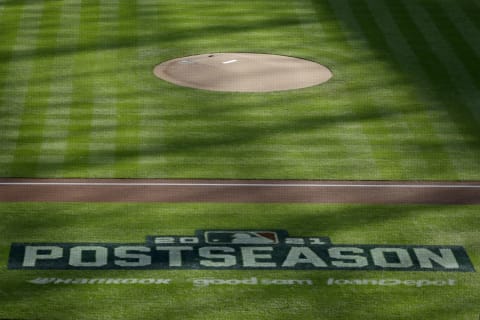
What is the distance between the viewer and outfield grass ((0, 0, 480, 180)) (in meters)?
20.2

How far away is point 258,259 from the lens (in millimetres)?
16047

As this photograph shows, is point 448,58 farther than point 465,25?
No

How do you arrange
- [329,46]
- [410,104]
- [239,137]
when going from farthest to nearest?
[329,46]
[410,104]
[239,137]

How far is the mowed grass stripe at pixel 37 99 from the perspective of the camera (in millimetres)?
20031

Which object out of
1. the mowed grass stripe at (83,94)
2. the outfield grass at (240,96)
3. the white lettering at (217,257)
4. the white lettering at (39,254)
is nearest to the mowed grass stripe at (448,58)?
the outfield grass at (240,96)

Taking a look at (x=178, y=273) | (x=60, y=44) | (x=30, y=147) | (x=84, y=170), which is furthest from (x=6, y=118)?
(x=178, y=273)

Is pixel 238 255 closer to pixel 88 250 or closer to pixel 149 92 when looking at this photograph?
pixel 88 250

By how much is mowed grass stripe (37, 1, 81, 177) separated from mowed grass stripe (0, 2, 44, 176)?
1.65ft

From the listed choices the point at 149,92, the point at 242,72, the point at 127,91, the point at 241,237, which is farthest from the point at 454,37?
the point at 241,237

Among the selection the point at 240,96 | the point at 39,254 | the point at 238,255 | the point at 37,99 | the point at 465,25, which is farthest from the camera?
the point at 465,25

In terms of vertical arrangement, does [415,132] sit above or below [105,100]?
below

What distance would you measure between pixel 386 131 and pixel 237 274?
711 centimetres

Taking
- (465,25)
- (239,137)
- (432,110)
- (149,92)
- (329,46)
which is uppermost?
(465,25)

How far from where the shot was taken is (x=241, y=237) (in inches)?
664
